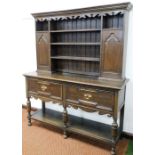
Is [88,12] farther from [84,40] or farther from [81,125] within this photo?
[81,125]

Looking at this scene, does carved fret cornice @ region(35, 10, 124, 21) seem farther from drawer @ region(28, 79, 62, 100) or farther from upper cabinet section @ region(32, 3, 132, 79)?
drawer @ region(28, 79, 62, 100)

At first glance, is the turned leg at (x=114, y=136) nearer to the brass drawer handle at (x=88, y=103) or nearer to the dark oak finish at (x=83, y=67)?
the dark oak finish at (x=83, y=67)

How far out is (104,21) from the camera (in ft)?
7.34

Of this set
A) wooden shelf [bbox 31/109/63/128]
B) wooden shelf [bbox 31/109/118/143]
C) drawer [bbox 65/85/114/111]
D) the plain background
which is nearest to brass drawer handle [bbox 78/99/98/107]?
drawer [bbox 65/85/114/111]

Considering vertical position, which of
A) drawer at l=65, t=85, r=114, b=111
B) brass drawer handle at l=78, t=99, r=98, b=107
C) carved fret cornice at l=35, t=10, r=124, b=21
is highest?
carved fret cornice at l=35, t=10, r=124, b=21

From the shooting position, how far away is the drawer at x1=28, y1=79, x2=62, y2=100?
2.39 m

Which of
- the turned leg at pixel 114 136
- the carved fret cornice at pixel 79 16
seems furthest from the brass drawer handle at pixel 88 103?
the carved fret cornice at pixel 79 16

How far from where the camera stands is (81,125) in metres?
2.50

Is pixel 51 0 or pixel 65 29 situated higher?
pixel 51 0

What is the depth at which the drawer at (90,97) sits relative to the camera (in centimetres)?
200
